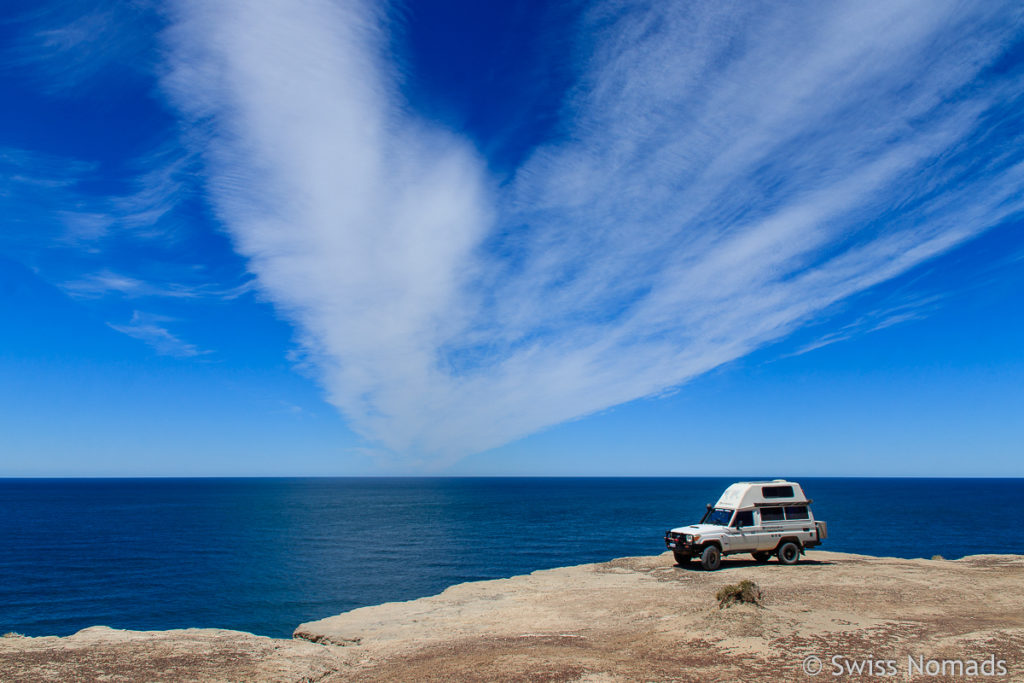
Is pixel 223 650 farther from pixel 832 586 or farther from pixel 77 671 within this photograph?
pixel 832 586

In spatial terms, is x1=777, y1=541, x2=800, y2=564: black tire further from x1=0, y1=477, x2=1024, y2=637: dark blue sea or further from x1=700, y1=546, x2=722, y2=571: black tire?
x1=0, y1=477, x2=1024, y2=637: dark blue sea

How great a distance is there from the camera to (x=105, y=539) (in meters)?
69.1

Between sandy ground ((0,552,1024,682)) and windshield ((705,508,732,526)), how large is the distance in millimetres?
4631

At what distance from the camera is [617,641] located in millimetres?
14250

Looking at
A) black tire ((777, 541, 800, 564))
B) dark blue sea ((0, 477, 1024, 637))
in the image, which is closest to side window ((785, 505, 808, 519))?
black tire ((777, 541, 800, 564))

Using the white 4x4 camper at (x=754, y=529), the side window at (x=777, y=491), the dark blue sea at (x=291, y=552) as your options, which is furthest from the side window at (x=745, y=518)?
the dark blue sea at (x=291, y=552)

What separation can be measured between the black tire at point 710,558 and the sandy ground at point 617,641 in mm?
3430

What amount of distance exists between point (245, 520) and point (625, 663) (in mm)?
97837

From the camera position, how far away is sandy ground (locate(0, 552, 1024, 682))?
11.5m

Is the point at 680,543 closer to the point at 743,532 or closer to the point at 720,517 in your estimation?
A: the point at 720,517

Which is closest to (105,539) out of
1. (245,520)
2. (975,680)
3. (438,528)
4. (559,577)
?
(245,520)

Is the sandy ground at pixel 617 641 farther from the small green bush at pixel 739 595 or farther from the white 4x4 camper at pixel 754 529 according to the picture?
the white 4x4 camper at pixel 754 529

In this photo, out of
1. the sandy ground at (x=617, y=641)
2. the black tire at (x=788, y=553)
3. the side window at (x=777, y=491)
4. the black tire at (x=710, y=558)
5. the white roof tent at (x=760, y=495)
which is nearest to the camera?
the sandy ground at (x=617, y=641)

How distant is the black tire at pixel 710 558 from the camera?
81.6ft
